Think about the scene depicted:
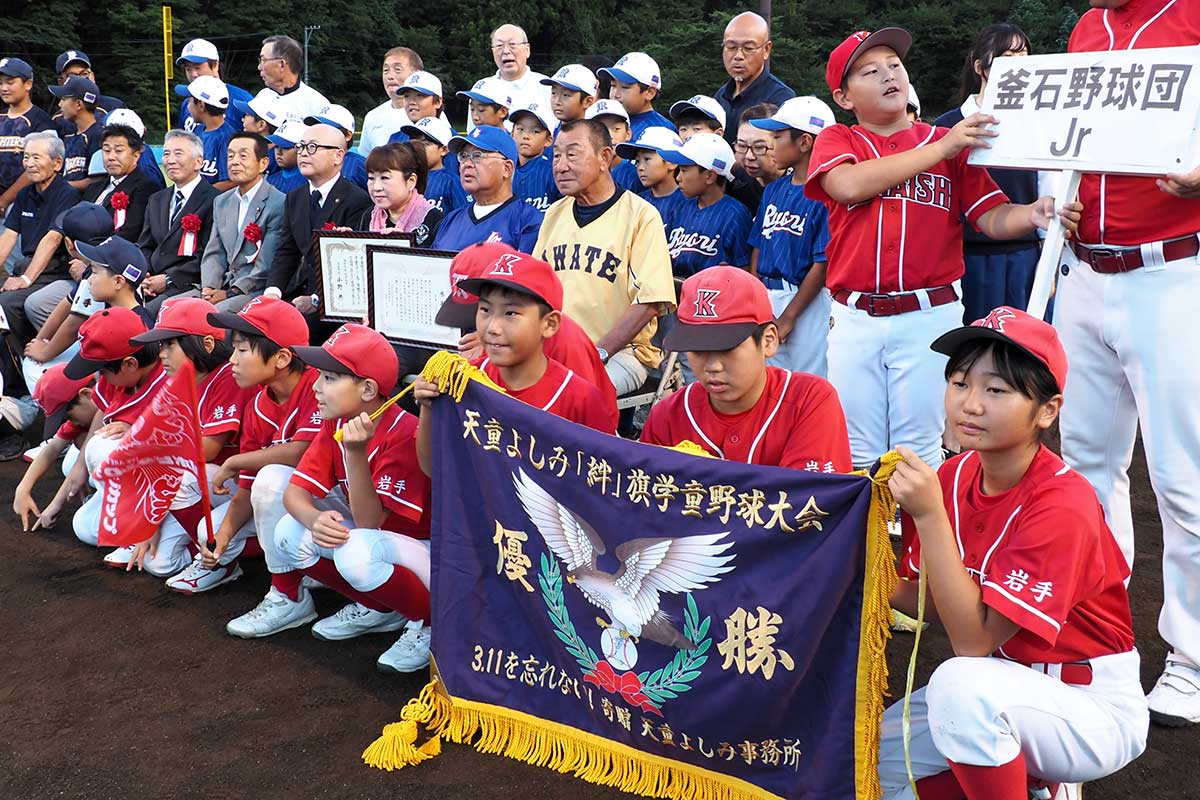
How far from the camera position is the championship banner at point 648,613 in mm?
2637

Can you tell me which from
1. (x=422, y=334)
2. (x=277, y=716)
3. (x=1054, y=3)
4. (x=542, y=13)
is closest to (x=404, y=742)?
(x=277, y=716)

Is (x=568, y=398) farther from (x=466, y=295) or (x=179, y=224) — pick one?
(x=179, y=224)

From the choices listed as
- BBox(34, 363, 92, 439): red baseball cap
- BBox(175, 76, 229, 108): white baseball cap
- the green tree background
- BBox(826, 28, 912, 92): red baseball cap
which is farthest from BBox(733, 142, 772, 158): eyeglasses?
the green tree background

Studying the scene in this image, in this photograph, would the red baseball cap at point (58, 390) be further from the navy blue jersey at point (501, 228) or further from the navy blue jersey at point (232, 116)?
the navy blue jersey at point (232, 116)

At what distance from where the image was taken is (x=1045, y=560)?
2.45 m

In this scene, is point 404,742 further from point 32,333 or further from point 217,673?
point 32,333

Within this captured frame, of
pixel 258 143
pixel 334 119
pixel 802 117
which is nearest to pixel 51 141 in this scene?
pixel 258 143

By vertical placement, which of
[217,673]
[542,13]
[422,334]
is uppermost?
[542,13]

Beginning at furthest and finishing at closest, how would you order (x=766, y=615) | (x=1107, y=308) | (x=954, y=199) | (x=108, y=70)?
1. (x=108, y=70)
2. (x=954, y=199)
3. (x=1107, y=308)
4. (x=766, y=615)

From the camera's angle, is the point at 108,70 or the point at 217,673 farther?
the point at 108,70

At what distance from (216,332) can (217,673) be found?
1.69 metres

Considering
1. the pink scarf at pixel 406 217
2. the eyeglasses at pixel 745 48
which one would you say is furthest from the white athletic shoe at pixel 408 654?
the eyeglasses at pixel 745 48

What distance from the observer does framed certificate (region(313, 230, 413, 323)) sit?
5602 mm

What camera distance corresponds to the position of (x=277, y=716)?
3.59m
